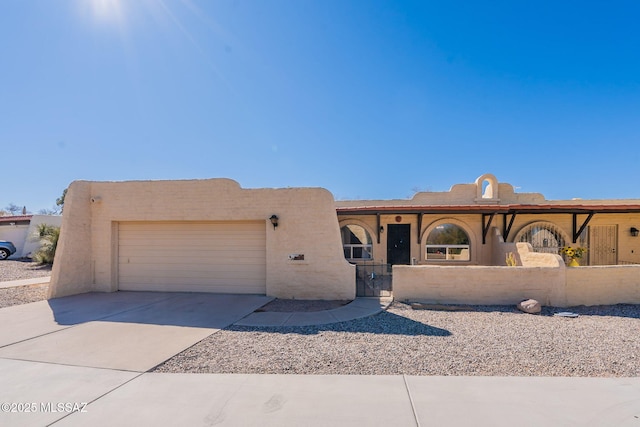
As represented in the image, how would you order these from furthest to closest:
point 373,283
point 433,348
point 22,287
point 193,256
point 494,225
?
point 494,225, point 22,287, point 193,256, point 373,283, point 433,348

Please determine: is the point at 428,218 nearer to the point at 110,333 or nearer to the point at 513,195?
the point at 513,195

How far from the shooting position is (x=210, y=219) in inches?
391

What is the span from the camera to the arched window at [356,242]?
47.3ft

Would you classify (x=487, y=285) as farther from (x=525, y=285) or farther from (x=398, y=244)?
(x=398, y=244)

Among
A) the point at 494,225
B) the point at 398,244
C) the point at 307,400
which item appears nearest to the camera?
the point at 307,400

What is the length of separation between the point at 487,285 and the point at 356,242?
709 centimetres

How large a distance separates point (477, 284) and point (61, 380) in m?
8.81

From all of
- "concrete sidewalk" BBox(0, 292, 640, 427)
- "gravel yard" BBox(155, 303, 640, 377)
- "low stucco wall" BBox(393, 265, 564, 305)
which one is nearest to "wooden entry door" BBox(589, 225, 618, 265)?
"low stucco wall" BBox(393, 265, 564, 305)

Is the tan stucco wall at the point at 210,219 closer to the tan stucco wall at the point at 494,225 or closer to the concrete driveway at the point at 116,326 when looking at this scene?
the concrete driveway at the point at 116,326

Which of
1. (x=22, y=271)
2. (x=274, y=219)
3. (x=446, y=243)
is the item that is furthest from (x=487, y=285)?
(x=22, y=271)

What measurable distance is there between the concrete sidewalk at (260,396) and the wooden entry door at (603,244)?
1245 cm

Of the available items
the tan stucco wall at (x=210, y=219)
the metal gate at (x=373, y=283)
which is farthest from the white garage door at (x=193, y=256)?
the metal gate at (x=373, y=283)

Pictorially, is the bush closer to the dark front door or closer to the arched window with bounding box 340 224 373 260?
the arched window with bounding box 340 224 373 260

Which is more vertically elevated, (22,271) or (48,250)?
(48,250)
